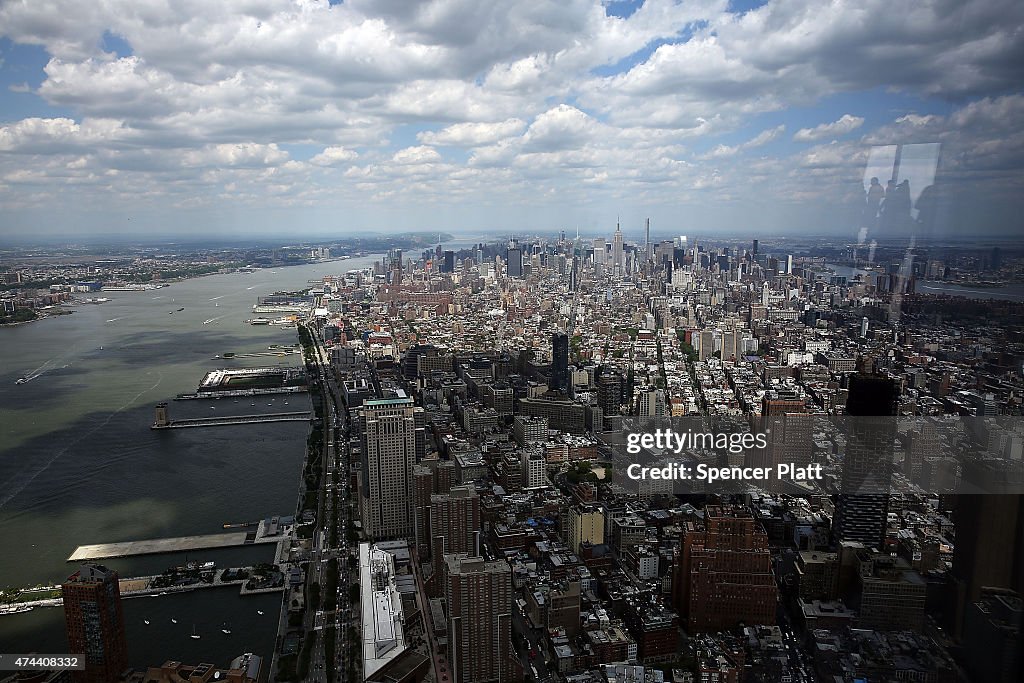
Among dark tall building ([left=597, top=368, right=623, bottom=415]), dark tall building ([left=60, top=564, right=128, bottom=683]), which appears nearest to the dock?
dark tall building ([left=60, top=564, right=128, bottom=683])

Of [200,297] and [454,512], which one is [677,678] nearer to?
[454,512]

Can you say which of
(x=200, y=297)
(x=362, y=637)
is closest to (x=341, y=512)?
(x=362, y=637)

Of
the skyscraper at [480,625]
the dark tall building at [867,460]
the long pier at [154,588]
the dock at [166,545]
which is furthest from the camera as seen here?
the dock at [166,545]

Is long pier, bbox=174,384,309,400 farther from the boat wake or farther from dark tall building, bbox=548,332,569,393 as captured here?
dark tall building, bbox=548,332,569,393

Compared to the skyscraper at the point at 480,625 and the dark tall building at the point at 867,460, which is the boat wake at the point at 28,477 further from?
the dark tall building at the point at 867,460

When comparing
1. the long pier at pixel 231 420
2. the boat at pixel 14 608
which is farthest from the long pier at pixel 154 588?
the long pier at pixel 231 420

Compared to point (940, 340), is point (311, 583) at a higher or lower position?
lower
